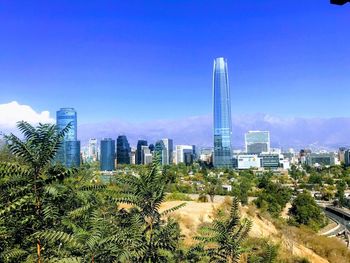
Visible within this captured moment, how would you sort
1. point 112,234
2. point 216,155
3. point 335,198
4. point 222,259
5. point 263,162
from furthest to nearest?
point 216,155, point 263,162, point 335,198, point 222,259, point 112,234

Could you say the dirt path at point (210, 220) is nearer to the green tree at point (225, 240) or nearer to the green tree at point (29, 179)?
the green tree at point (225, 240)

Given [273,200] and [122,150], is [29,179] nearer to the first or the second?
[273,200]

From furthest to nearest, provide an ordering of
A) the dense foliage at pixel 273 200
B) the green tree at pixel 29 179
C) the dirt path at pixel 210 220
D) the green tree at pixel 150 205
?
the dense foliage at pixel 273 200 < the dirt path at pixel 210 220 < the green tree at pixel 150 205 < the green tree at pixel 29 179

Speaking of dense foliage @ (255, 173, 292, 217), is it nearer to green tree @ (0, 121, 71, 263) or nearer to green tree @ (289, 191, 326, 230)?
green tree @ (289, 191, 326, 230)

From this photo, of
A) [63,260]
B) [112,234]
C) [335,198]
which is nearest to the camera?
[63,260]

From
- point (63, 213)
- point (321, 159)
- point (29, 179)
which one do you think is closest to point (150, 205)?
point (63, 213)

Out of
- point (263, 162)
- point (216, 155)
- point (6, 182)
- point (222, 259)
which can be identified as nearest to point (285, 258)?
point (222, 259)

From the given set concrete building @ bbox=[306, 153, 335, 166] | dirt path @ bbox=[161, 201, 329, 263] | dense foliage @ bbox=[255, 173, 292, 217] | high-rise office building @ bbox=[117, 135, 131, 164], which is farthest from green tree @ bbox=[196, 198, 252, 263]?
concrete building @ bbox=[306, 153, 335, 166]

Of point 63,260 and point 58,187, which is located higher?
point 58,187

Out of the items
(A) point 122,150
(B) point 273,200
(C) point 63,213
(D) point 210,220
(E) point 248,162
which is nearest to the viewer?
(C) point 63,213

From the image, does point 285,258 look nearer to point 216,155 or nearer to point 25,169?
point 25,169

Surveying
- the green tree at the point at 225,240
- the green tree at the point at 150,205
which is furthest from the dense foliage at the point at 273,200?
the green tree at the point at 150,205
